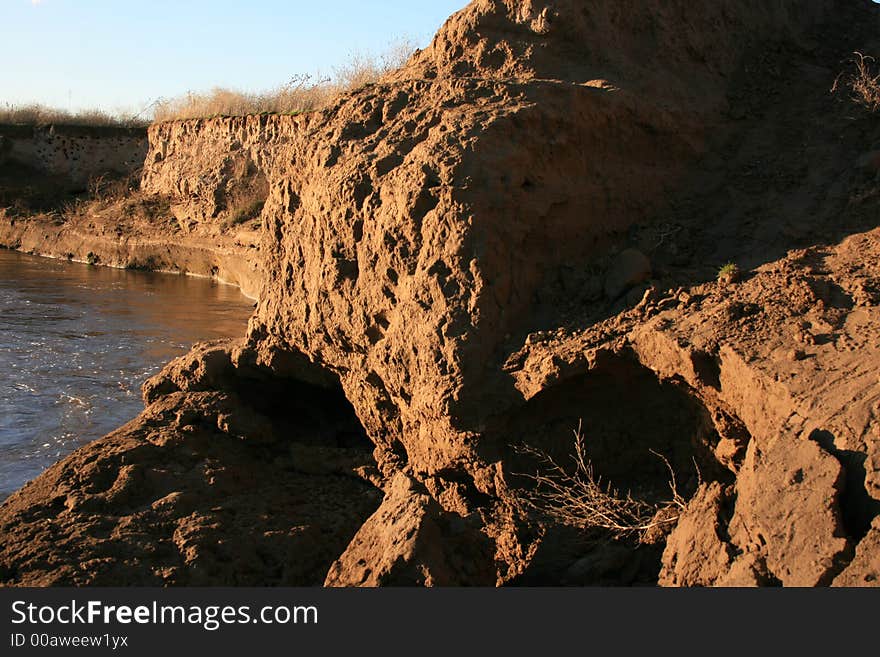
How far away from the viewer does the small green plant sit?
4.06 metres

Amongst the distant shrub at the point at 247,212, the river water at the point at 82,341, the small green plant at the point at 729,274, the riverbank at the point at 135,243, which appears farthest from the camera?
the distant shrub at the point at 247,212

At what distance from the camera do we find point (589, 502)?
4.09 meters

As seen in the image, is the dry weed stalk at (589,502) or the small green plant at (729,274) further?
the small green plant at (729,274)

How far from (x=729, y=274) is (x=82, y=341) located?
31.8ft

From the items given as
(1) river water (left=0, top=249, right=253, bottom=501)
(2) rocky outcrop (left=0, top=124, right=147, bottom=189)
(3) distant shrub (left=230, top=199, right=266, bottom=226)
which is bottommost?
(1) river water (left=0, top=249, right=253, bottom=501)

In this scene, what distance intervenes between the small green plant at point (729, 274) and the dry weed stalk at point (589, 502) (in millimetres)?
820

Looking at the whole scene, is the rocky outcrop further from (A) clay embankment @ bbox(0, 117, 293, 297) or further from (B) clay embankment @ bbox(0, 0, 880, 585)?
(B) clay embankment @ bbox(0, 0, 880, 585)

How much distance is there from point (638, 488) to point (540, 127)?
1822 millimetres

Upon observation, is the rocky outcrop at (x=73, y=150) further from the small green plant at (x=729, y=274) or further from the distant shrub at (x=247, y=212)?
the small green plant at (x=729, y=274)

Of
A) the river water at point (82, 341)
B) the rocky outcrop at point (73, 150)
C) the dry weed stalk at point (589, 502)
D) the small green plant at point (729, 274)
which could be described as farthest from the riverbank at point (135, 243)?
the small green plant at point (729, 274)

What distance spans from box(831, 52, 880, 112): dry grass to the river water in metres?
5.95

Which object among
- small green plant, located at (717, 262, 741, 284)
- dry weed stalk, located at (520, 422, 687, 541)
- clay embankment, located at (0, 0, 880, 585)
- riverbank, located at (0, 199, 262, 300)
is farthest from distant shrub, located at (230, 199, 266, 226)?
small green plant, located at (717, 262, 741, 284)

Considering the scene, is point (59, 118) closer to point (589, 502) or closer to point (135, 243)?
point (135, 243)

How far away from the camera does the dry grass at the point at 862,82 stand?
484cm
